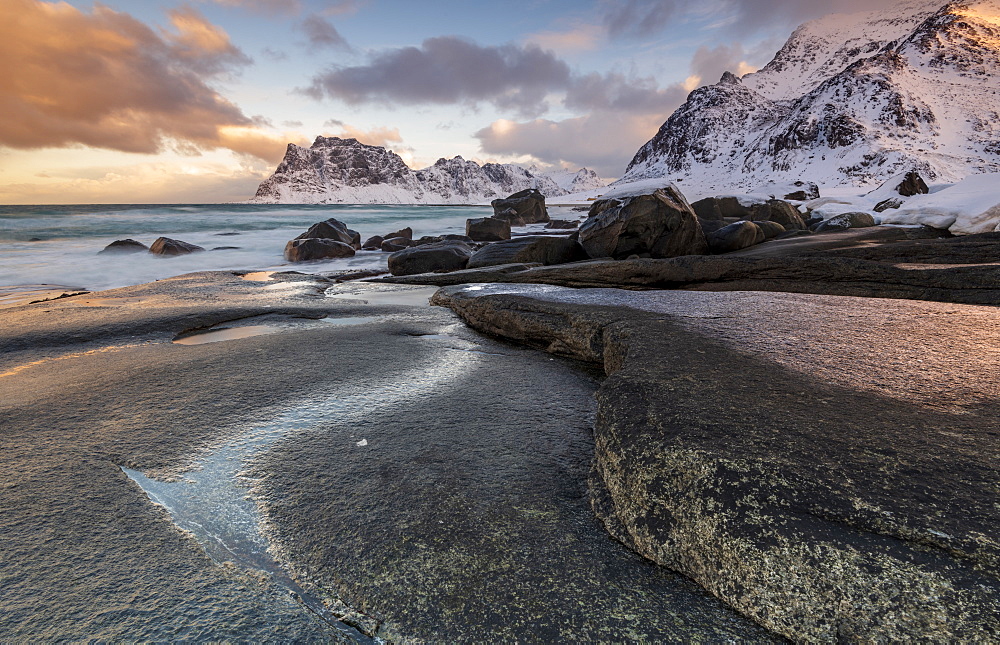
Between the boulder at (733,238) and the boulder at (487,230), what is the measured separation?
372 inches

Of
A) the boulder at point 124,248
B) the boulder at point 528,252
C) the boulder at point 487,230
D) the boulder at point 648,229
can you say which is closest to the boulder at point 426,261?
the boulder at point 528,252

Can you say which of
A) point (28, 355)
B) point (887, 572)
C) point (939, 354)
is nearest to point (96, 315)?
point (28, 355)

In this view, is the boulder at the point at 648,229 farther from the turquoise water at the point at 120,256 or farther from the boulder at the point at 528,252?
the turquoise water at the point at 120,256

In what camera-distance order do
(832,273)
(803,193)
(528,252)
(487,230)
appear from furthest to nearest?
(803,193) → (487,230) → (528,252) → (832,273)

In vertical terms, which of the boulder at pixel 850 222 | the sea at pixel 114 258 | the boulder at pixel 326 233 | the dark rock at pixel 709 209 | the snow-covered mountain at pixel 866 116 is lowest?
the sea at pixel 114 258

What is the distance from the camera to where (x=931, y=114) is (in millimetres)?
64500

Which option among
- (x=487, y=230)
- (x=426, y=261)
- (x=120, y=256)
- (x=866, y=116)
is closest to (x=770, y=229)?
(x=426, y=261)

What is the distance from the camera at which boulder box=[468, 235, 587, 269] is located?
7719 millimetres

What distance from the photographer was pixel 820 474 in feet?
Answer: 3.73

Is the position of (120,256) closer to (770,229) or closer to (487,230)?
(487,230)

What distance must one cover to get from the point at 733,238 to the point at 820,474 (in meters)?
8.47

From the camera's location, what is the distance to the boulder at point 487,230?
1734 centimetres

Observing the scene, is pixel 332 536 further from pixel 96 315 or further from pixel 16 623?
pixel 96 315

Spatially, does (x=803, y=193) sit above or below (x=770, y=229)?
above
